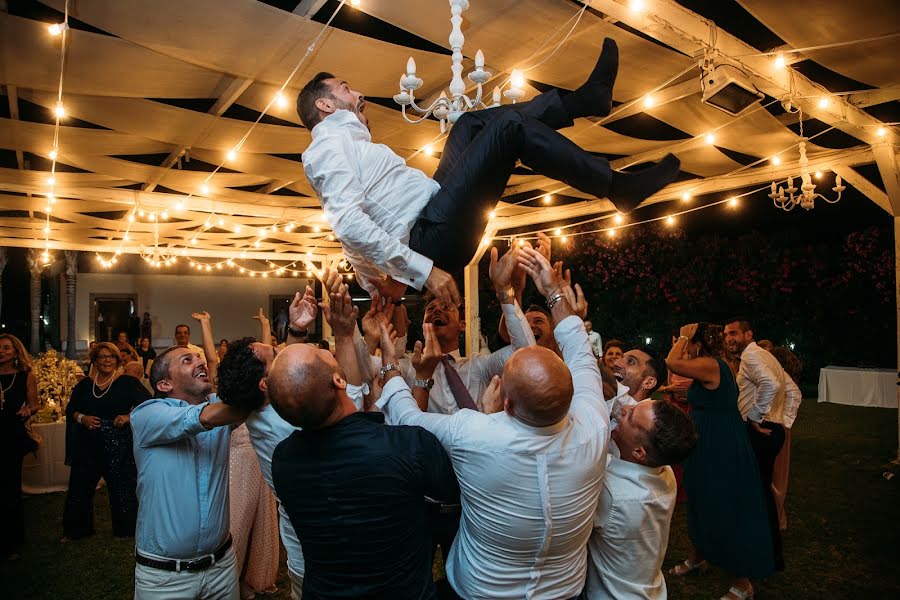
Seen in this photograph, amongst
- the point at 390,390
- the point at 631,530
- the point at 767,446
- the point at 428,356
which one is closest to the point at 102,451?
the point at 428,356

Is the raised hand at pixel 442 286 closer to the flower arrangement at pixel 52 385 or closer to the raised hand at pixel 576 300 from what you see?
the raised hand at pixel 576 300

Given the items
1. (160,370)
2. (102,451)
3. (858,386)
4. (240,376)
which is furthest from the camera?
(858,386)

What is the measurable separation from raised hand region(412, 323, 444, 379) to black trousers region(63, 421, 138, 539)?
3335 millimetres

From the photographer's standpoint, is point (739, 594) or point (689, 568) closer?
point (739, 594)

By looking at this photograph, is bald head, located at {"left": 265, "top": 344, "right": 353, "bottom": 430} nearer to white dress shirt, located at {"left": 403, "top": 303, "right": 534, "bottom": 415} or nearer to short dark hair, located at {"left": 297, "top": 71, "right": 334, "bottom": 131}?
white dress shirt, located at {"left": 403, "top": 303, "right": 534, "bottom": 415}

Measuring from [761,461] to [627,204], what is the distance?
2935 mm

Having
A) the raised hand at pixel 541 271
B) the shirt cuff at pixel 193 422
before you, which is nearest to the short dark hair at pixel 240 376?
the shirt cuff at pixel 193 422

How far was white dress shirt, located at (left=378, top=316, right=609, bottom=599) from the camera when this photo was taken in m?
1.64

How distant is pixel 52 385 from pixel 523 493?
20.1ft

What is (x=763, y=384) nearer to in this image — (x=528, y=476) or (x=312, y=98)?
(x=528, y=476)

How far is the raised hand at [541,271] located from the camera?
6.39ft

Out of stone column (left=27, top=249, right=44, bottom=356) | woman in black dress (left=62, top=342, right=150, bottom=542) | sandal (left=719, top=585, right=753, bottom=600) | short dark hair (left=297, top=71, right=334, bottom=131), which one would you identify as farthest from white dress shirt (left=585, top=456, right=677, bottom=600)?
stone column (left=27, top=249, right=44, bottom=356)

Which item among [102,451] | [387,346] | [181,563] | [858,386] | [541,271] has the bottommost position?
[858,386]

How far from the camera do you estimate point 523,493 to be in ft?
5.39
